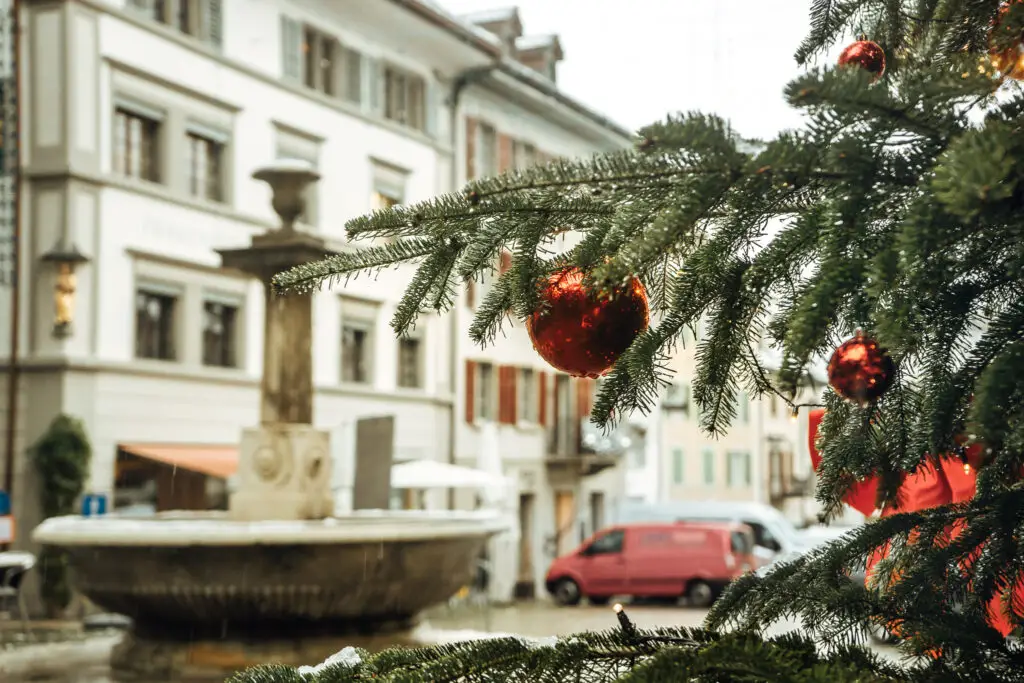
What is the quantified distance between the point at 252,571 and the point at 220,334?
1568 centimetres

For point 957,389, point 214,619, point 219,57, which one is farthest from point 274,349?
point 219,57

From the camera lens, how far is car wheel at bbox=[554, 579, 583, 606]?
29766 mm

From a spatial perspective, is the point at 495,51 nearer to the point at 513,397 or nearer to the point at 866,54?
the point at 513,397

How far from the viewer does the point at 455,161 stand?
32.5 meters

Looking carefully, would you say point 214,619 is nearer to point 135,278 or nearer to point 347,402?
point 135,278

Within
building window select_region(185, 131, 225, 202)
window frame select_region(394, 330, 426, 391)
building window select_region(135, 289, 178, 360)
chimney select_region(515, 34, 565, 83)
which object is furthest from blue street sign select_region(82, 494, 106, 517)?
chimney select_region(515, 34, 565, 83)

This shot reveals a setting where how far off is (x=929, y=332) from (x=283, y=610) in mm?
8512

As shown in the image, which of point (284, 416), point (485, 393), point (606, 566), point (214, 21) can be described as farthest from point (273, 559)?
point (485, 393)

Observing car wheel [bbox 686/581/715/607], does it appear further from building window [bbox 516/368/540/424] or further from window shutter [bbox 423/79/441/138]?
window shutter [bbox 423/79/441/138]

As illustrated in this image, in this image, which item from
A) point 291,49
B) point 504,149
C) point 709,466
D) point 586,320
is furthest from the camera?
point 709,466

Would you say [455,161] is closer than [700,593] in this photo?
No

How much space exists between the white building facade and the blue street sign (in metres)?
0.90

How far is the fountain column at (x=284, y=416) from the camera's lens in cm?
1105

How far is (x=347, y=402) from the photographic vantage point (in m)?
28.6
